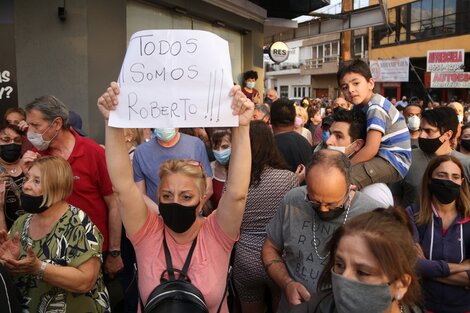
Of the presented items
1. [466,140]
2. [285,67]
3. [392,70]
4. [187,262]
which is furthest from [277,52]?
[285,67]

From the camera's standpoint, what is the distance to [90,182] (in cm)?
359

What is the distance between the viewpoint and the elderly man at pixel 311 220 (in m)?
2.42

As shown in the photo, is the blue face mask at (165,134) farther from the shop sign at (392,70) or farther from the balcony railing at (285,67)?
the balcony railing at (285,67)

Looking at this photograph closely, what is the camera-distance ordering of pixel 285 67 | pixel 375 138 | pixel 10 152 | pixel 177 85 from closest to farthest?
pixel 177 85, pixel 375 138, pixel 10 152, pixel 285 67

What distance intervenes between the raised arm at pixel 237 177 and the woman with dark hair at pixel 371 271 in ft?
1.95

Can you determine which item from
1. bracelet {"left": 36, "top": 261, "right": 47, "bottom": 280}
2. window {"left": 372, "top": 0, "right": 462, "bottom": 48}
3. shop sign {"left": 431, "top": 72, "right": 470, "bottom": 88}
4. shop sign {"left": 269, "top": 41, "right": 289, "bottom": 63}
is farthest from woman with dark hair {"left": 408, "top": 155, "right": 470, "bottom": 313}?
window {"left": 372, "top": 0, "right": 462, "bottom": 48}

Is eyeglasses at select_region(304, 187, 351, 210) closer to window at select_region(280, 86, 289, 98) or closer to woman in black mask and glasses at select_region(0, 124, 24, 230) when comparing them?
woman in black mask and glasses at select_region(0, 124, 24, 230)

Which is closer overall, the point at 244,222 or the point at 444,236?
the point at 444,236

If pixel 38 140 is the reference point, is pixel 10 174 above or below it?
below

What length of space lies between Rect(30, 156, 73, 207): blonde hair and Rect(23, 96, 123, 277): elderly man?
721 millimetres

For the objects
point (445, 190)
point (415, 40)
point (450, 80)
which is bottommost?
point (445, 190)

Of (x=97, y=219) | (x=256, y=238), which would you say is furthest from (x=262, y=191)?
(x=97, y=219)

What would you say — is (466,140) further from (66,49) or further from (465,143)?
(66,49)

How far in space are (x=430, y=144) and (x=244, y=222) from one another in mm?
2054
